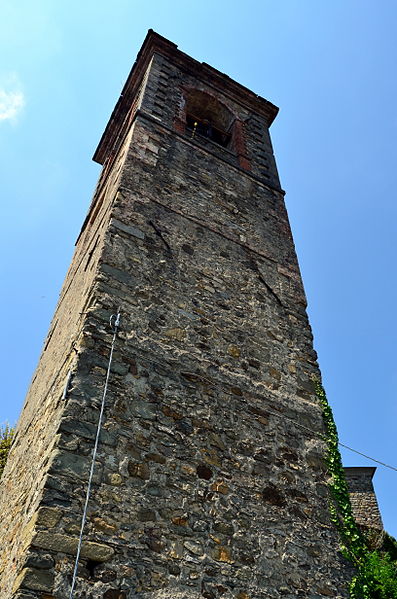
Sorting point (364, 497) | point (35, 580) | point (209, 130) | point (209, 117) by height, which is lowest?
A: point (35, 580)

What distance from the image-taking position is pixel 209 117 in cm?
1038

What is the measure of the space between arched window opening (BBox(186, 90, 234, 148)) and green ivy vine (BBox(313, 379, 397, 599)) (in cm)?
706

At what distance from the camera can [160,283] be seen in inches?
204

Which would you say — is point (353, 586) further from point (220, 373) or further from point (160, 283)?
point (160, 283)

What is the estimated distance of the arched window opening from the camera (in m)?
9.84

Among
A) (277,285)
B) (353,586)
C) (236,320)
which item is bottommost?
(353,586)

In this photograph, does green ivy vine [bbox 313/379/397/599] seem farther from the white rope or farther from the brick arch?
the brick arch

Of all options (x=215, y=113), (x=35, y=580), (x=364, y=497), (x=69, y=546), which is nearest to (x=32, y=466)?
(x=69, y=546)

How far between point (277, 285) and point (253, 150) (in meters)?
4.16

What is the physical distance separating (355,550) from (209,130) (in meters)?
8.22

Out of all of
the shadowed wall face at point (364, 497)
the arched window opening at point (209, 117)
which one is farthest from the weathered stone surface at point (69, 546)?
the shadowed wall face at point (364, 497)

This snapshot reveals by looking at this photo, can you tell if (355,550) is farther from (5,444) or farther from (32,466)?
(5,444)

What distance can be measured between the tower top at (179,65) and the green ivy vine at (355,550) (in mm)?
8406

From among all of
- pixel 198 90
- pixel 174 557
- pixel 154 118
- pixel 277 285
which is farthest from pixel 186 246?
pixel 198 90
